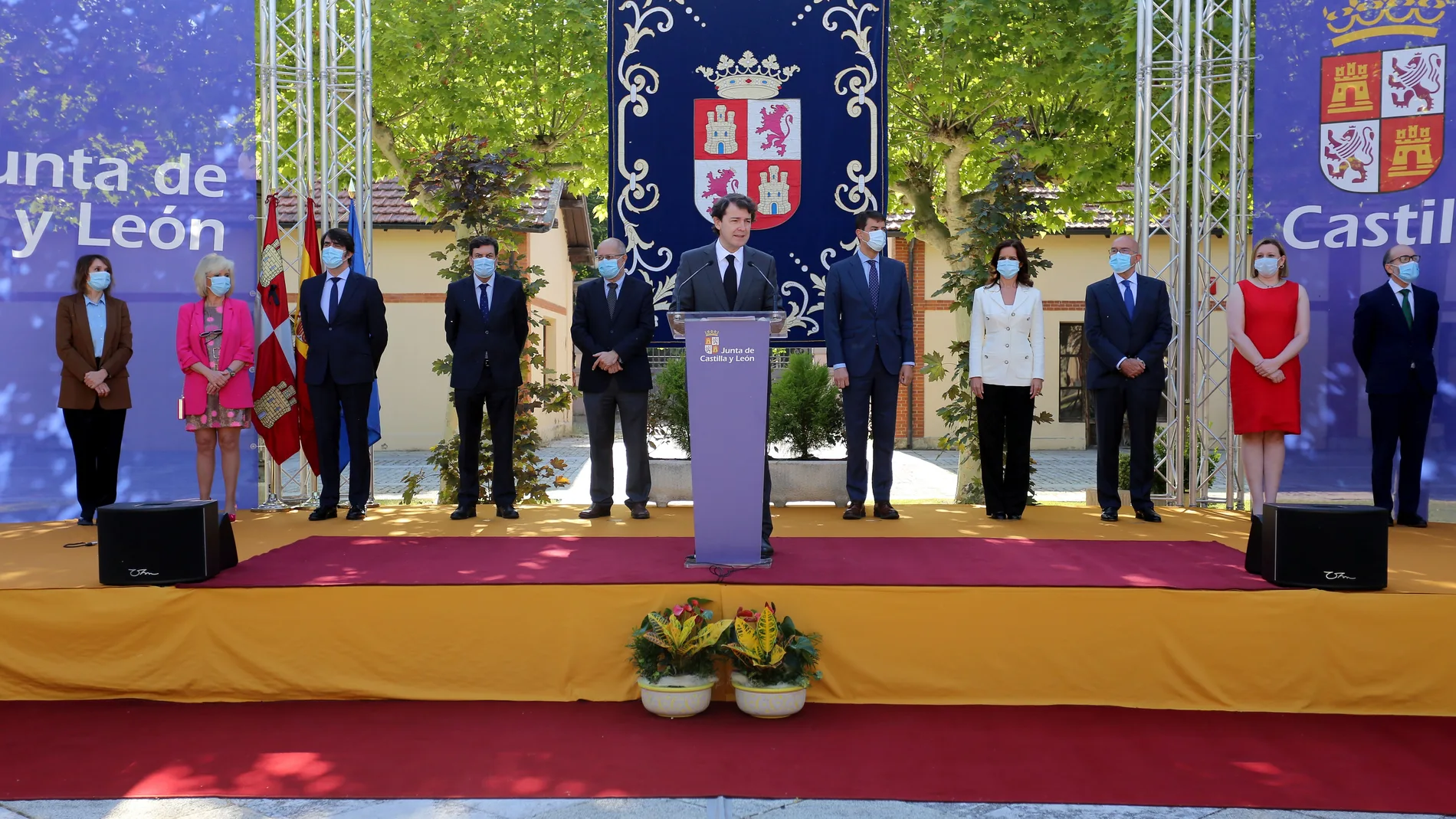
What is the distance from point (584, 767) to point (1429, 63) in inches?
232

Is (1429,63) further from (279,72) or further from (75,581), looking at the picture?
(75,581)

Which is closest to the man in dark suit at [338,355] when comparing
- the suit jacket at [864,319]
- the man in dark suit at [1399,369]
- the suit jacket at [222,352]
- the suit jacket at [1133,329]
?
the suit jacket at [222,352]

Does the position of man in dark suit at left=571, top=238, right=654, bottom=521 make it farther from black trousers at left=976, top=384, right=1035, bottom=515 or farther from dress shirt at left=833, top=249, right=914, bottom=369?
black trousers at left=976, top=384, right=1035, bottom=515

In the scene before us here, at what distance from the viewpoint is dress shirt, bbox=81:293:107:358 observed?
5.92m

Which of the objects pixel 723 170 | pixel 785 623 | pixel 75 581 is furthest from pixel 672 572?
pixel 723 170

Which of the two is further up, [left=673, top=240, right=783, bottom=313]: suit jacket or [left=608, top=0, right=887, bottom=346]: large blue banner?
[left=608, top=0, right=887, bottom=346]: large blue banner

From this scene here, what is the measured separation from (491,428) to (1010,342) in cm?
283

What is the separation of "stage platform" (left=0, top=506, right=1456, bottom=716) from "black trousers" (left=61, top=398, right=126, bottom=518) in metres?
1.66

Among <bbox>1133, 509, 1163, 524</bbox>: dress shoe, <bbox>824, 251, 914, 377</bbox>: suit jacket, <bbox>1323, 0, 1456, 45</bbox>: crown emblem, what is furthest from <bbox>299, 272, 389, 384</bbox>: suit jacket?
<bbox>1323, 0, 1456, 45</bbox>: crown emblem

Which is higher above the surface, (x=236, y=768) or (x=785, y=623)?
(x=785, y=623)

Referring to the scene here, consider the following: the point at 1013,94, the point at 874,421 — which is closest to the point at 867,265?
the point at 874,421

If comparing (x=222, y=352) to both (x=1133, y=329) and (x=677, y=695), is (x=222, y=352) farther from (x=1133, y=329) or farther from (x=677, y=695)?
(x=1133, y=329)

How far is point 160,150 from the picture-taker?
645cm

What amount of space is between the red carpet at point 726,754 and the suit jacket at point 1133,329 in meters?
2.48
